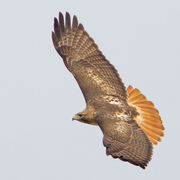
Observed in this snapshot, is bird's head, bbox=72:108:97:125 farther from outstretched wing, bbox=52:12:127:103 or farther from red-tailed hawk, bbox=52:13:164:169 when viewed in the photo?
outstretched wing, bbox=52:12:127:103

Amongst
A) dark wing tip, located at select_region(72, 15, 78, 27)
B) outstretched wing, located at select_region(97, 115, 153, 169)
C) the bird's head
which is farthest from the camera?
dark wing tip, located at select_region(72, 15, 78, 27)

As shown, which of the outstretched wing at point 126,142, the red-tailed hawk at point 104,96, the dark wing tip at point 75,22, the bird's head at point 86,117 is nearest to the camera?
the outstretched wing at point 126,142

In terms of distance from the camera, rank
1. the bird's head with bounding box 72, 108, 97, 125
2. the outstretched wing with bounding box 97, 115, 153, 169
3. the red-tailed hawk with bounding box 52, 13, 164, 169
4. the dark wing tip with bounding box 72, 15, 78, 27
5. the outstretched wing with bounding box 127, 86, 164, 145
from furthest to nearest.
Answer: the dark wing tip with bounding box 72, 15, 78, 27 → the outstretched wing with bounding box 127, 86, 164, 145 → the bird's head with bounding box 72, 108, 97, 125 → the red-tailed hawk with bounding box 52, 13, 164, 169 → the outstretched wing with bounding box 97, 115, 153, 169

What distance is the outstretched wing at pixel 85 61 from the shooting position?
40.4 feet

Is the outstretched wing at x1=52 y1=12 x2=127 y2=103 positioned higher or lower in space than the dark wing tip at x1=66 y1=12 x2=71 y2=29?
lower

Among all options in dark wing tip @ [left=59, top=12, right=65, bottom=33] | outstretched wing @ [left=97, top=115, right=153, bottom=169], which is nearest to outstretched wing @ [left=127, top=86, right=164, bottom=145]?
outstretched wing @ [left=97, top=115, right=153, bottom=169]

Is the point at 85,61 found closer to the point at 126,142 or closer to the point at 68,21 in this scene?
the point at 68,21

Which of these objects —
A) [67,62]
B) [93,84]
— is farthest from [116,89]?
[67,62]

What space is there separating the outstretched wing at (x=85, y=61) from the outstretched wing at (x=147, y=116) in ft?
2.21

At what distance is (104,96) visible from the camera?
1222 centimetres

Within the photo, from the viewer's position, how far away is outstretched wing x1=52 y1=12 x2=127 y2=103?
40.4ft

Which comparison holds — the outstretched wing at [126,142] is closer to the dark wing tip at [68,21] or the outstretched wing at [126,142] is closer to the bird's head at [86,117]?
the bird's head at [86,117]

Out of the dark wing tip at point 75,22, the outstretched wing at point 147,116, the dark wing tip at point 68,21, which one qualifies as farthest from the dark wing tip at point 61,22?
the outstretched wing at point 147,116

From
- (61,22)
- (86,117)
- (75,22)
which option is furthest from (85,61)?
(86,117)
